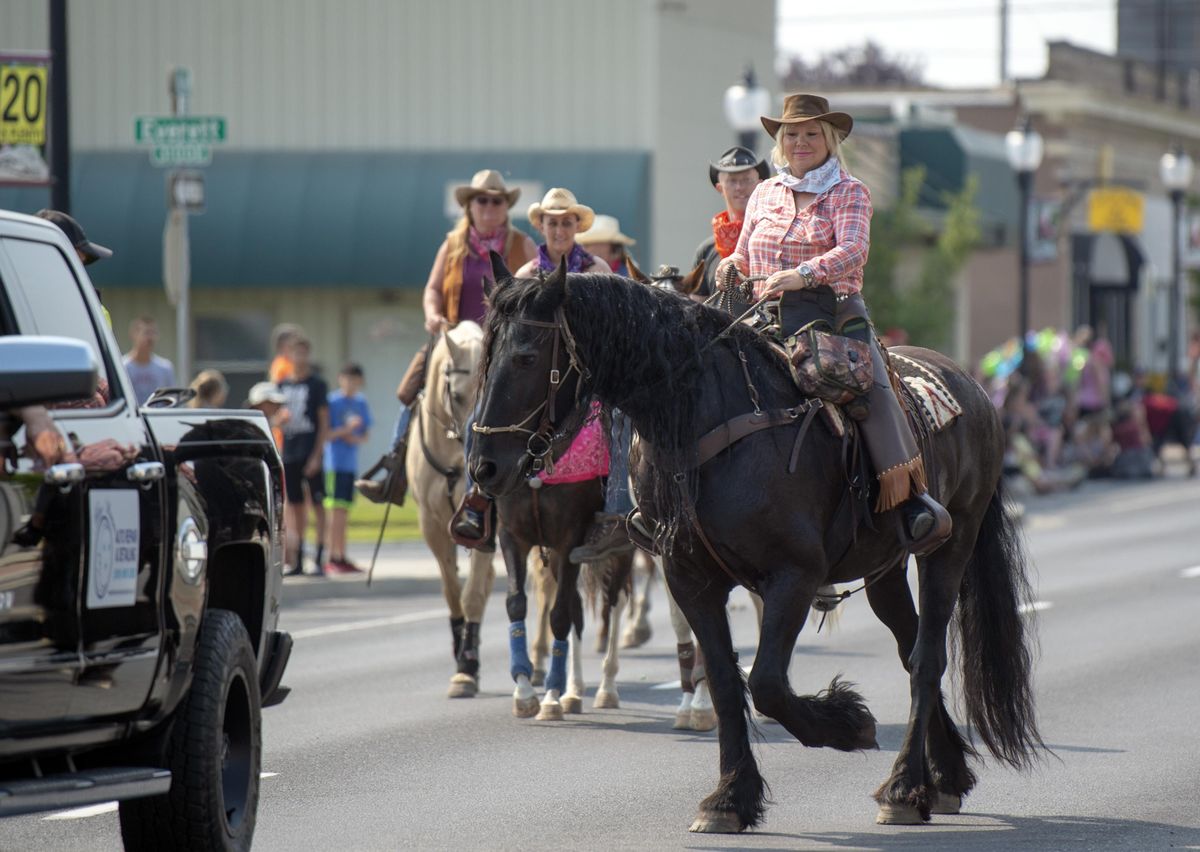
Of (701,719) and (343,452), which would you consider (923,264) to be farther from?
(701,719)

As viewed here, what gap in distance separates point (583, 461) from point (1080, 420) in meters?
23.6

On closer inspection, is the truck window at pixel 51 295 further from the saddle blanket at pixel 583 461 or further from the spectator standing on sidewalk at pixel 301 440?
the spectator standing on sidewalk at pixel 301 440

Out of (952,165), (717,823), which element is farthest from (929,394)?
(952,165)

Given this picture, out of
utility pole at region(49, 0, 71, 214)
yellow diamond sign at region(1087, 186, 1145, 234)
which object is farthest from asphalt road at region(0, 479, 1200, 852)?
yellow diamond sign at region(1087, 186, 1145, 234)

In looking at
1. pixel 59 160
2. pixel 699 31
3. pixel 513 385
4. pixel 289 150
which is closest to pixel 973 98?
pixel 699 31

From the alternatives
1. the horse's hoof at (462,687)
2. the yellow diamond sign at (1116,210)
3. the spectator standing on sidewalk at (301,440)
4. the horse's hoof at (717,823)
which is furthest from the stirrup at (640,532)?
the yellow diamond sign at (1116,210)

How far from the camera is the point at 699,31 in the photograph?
33344 mm

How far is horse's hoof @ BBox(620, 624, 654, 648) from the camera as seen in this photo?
14.3 meters

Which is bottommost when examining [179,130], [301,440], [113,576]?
[301,440]

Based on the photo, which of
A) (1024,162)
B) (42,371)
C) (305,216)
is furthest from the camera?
(305,216)

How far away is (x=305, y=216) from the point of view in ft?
104

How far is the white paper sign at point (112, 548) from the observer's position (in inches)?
227

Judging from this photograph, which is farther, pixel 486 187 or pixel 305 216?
pixel 305 216

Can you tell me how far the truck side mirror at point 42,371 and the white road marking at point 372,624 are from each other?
10179 millimetres
